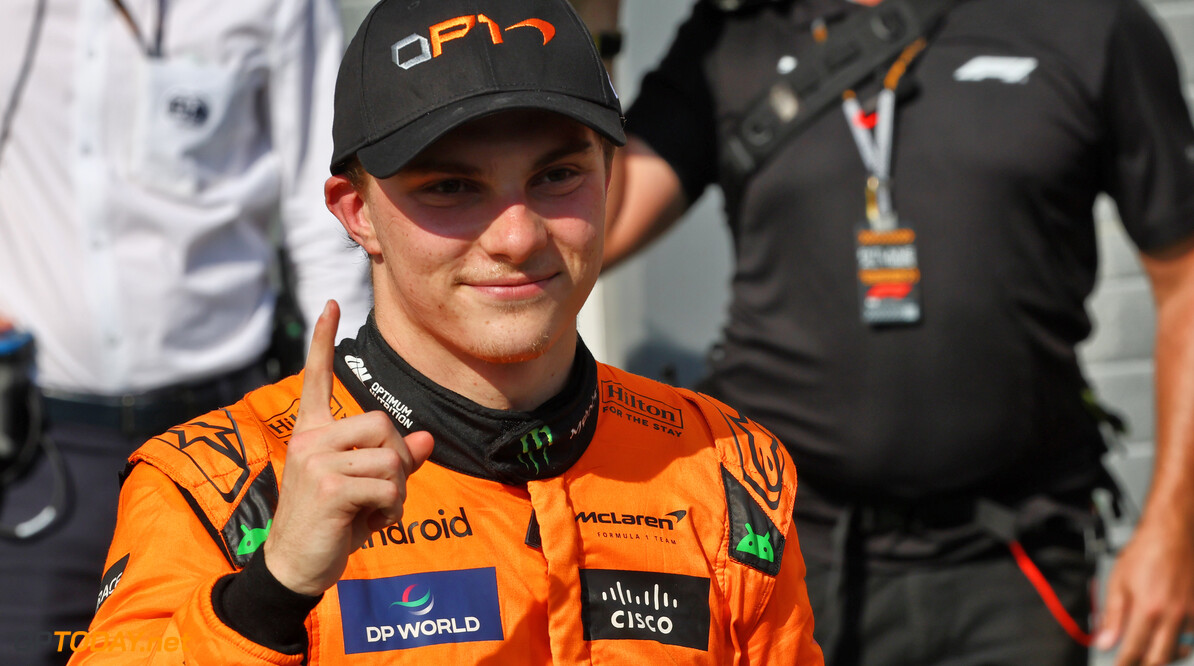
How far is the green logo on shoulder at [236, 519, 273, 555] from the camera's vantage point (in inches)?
66.1

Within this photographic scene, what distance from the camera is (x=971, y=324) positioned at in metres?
2.94

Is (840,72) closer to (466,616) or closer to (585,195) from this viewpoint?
(585,195)

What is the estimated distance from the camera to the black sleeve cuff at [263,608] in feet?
4.89

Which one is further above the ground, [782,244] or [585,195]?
[585,195]

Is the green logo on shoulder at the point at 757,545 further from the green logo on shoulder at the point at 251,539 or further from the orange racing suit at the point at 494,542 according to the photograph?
the green logo on shoulder at the point at 251,539

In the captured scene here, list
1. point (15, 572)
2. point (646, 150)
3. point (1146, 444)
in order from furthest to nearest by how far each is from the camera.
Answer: point (1146, 444) < point (646, 150) < point (15, 572)

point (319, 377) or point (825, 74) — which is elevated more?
A: point (319, 377)

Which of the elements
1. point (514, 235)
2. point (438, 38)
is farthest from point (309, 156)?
point (514, 235)

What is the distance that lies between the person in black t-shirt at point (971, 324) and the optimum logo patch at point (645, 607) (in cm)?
116

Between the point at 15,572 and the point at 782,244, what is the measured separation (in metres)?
1.80

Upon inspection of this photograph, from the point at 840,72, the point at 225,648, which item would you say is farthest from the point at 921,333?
the point at 225,648

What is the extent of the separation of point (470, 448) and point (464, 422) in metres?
0.04

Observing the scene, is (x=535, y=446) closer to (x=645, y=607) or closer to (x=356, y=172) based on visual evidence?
(x=645, y=607)

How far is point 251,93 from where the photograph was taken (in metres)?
3.01
